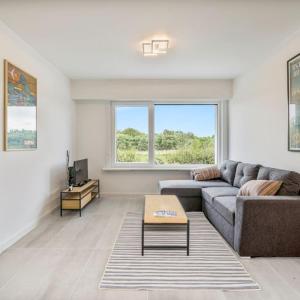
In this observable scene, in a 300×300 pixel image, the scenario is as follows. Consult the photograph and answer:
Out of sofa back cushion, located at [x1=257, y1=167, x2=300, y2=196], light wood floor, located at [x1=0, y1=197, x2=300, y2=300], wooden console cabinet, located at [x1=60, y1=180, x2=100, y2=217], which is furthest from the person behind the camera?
wooden console cabinet, located at [x1=60, y1=180, x2=100, y2=217]

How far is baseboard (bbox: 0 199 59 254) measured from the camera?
2.96m

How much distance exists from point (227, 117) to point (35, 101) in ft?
12.9

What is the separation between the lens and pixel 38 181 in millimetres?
3893

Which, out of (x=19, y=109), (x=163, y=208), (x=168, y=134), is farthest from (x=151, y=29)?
(x=168, y=134)

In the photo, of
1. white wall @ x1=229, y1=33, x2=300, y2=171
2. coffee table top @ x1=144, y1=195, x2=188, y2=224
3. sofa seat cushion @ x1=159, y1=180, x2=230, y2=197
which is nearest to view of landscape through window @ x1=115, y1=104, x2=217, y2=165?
white wall @ x1=229, y1=33, x2=300, y2=171

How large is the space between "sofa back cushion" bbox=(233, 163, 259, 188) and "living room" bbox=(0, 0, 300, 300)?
21 millimetres

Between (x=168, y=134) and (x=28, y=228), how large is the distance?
345cm

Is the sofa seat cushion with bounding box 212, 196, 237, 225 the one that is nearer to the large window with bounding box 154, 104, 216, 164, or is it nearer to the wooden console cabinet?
the wooden console cabinet

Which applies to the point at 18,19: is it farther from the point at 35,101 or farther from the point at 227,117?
the point at 227,117

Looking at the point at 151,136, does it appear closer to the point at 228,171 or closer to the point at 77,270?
the point at 228,171

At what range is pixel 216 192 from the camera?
3.93 metres

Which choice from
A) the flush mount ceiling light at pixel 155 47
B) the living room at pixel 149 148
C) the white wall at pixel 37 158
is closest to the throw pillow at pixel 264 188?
the living room at pixel 149 148

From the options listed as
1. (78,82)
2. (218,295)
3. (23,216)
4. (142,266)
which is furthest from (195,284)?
(78,82)

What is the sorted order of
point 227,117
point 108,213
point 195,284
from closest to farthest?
point 195,284, point 108,213, point 227,117
